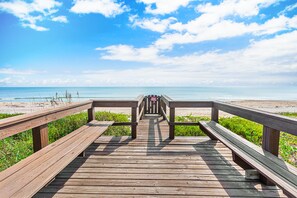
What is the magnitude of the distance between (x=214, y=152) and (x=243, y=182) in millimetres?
1190

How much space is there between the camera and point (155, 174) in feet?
9.36

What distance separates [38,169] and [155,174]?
5.07 feet

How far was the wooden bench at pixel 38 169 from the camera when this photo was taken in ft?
5.46

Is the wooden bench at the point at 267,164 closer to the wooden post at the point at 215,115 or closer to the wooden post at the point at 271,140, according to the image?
the wooden post at the point at 271,140

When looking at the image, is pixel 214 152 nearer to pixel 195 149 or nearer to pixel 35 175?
pixel 195 149

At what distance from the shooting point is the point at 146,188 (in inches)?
97.0

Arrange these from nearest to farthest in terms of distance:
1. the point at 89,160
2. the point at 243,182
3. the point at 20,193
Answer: the point at 20,193 → the point at 243,182 → the point at 89,160

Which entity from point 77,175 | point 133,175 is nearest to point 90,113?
point 77,175

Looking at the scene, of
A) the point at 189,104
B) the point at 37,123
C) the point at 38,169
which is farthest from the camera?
the point at 189,104

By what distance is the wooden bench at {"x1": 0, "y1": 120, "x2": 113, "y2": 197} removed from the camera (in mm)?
1664

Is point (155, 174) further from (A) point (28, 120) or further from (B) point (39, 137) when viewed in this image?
(A) point (28, 120)

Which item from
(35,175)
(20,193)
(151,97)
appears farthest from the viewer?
(151,97)

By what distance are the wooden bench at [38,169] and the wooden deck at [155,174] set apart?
425 mm

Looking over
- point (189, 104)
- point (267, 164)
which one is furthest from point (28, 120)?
point (189, 104)
